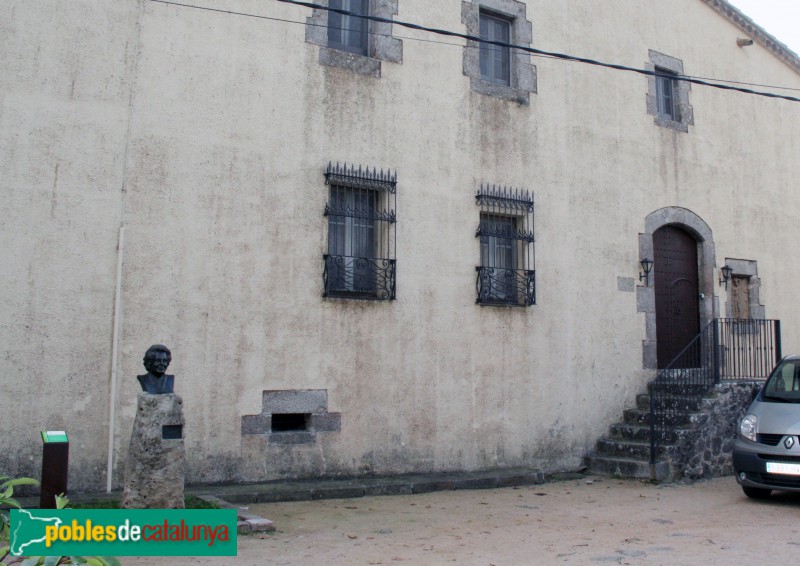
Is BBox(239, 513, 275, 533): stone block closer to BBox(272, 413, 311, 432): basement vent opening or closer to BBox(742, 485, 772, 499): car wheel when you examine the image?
BBox(272, 413, 311, 432): basement vent opening

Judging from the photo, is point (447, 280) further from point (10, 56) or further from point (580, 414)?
point (10, 56)

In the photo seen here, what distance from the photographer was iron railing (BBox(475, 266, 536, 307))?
931cm

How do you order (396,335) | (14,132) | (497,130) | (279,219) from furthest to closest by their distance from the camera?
(497,130) → (396,335) → (279,219) → (14,132)

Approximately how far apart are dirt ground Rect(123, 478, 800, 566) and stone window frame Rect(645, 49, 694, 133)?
216 inches

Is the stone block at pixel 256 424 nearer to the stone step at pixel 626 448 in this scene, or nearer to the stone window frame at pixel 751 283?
the stone step at pixel 626 448

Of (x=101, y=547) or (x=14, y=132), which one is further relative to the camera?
(x=14, y=132)

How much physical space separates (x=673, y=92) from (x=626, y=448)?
561 centimetres

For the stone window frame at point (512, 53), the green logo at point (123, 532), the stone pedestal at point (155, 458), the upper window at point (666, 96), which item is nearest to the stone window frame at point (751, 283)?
the upper window at point (666, 96)

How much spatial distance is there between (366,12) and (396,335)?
147 inches

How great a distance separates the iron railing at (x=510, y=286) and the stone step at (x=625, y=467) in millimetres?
2121

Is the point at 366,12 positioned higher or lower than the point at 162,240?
higher

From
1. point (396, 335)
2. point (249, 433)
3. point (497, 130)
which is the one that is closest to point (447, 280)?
point (396, 335)

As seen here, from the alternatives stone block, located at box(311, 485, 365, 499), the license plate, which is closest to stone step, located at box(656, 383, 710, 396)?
the license plate

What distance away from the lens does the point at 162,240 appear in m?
7.37
